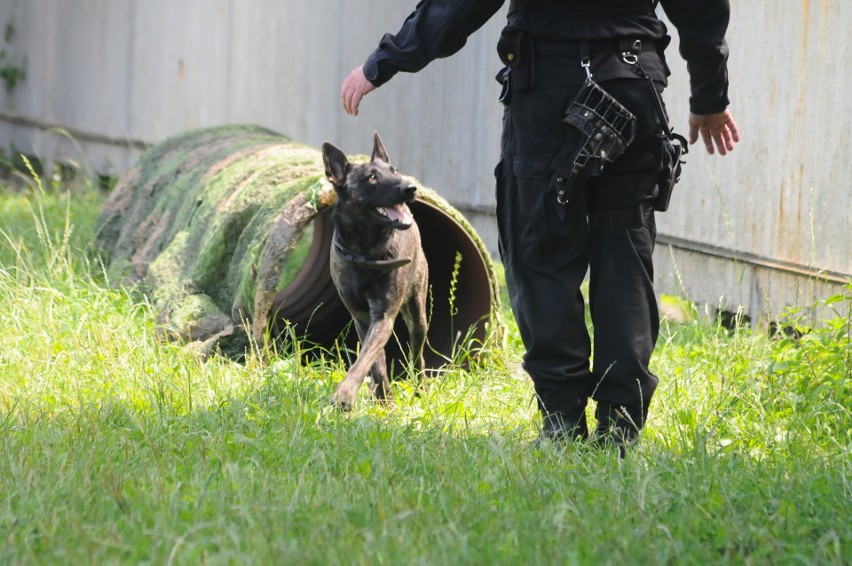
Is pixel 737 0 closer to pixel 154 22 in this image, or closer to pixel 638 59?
pixel 638 59

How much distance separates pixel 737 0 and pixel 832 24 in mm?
799

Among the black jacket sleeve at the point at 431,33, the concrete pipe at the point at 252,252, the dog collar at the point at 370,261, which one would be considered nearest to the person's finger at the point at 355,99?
the black jacket sleeve at the point at 431,33

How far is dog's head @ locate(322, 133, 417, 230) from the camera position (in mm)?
5051

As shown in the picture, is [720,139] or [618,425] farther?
[720,139]

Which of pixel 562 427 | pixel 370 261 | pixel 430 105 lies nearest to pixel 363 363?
pixel 370 261

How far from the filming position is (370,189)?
16.7 ft

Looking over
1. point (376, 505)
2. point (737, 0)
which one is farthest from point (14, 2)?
point (376, 505)

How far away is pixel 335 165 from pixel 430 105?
14.3 feet

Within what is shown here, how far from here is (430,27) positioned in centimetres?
410

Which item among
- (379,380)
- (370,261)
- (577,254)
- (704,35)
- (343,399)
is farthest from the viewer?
(379,380)

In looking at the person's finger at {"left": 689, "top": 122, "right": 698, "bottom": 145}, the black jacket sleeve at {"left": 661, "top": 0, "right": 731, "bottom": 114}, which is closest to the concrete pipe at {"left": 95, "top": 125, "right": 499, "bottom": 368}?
the person's finger at {"left": 689, "top": 122, "right": 698, "bottom": 145}

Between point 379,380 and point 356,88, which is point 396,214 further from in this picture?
point 356,88

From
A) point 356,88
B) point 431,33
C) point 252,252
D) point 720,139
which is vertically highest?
point 431,33

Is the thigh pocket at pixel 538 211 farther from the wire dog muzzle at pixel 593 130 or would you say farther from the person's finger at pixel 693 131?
the person's finger at pixel 693 131
